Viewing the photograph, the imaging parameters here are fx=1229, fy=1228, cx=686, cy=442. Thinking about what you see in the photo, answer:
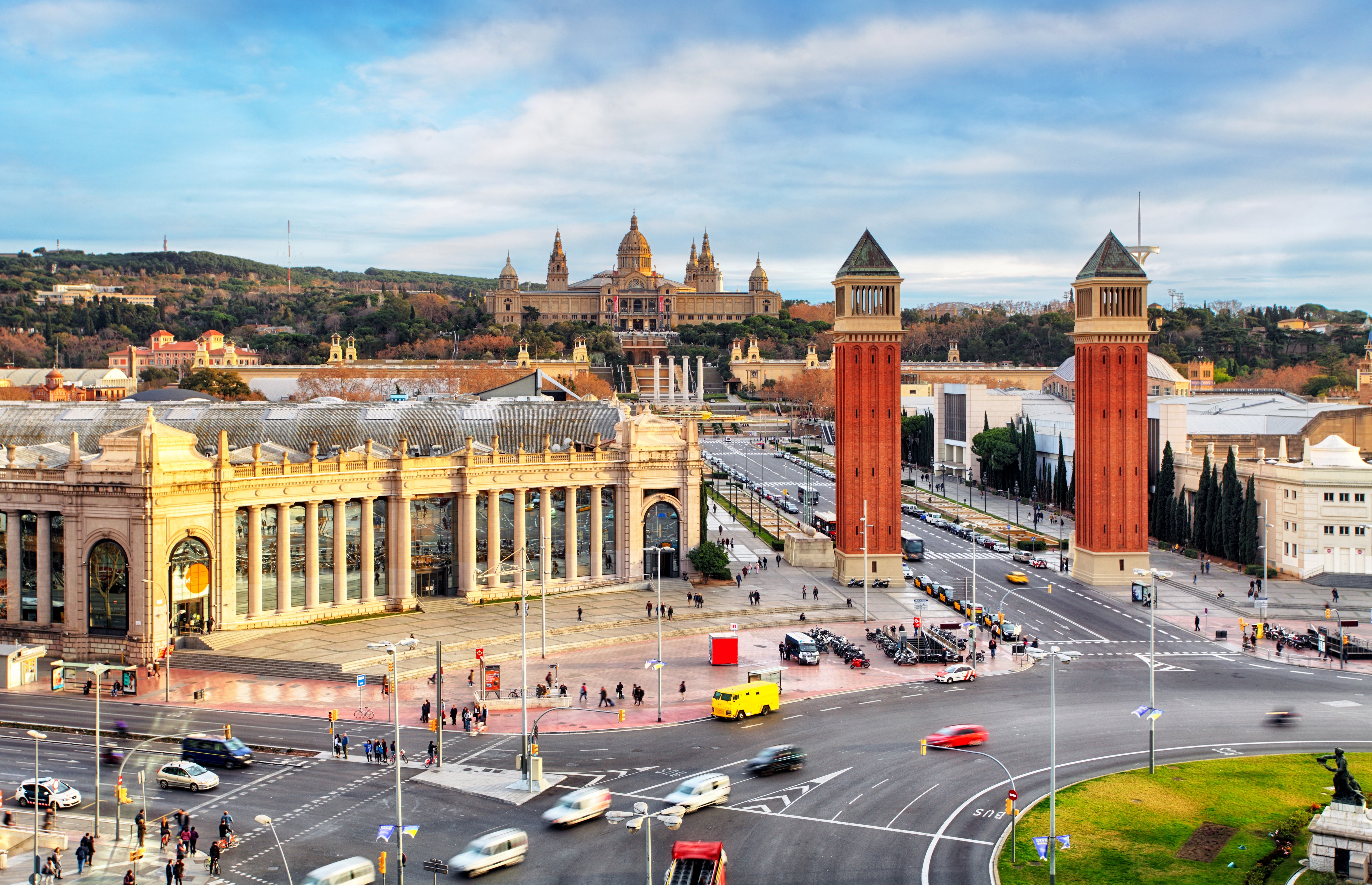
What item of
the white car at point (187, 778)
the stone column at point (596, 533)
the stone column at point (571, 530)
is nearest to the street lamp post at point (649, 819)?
A: the white car at point (187, 778)

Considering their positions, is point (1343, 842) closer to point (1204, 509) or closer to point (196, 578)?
point (196, 578)

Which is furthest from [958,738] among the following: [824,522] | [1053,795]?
[824,522]

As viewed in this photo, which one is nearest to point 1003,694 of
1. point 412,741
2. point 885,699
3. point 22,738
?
point 885,699

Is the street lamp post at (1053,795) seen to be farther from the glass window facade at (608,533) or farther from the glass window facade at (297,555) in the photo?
the glass window facade at (297,555)

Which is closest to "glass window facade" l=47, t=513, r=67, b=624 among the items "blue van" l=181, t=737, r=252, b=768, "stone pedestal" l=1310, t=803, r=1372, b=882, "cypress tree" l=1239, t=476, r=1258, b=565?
"blue van" l=181, t=737, r=252, b=768

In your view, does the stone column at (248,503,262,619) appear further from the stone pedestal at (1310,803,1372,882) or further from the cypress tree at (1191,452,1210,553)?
the cypress tree at (1191,452,1210,553)

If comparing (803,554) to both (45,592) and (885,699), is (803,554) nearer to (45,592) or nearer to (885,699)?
(885,699)
